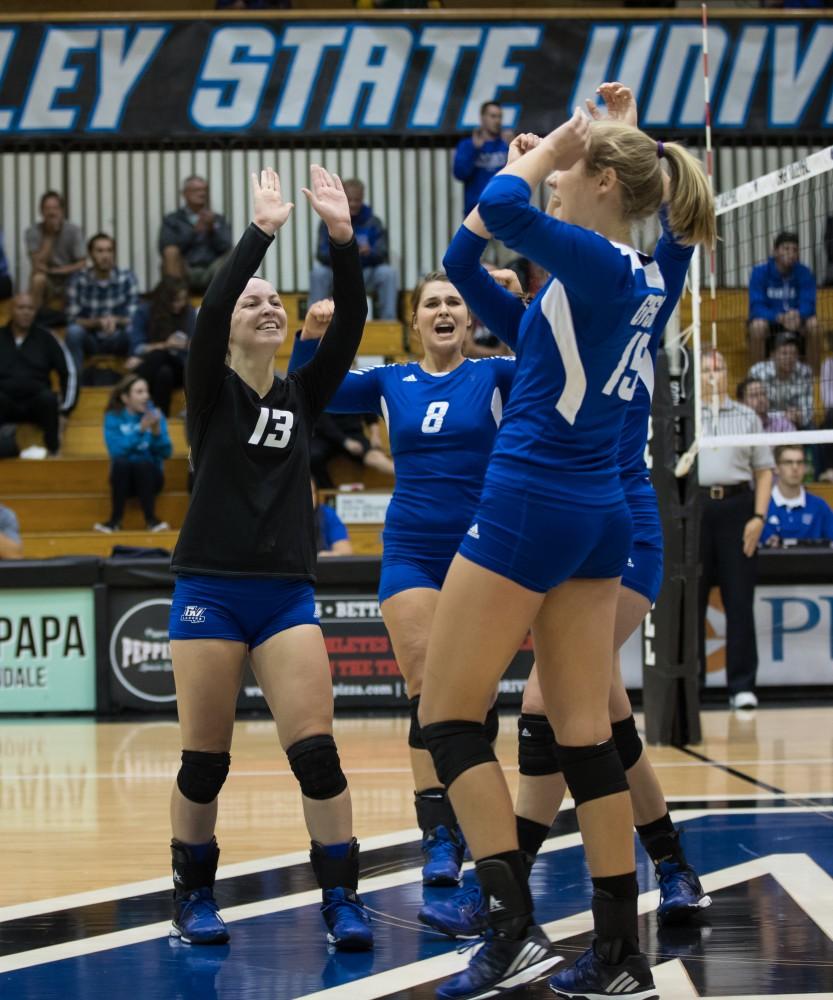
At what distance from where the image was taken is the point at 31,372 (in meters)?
12.1

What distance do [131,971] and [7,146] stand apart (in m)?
11.6

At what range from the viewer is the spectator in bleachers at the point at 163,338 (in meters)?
12.3

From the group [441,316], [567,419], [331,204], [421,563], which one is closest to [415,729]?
[421,563]

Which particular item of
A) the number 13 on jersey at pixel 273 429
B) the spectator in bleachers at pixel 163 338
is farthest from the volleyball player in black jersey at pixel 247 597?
the spectator in bleachers at pixel 163 338

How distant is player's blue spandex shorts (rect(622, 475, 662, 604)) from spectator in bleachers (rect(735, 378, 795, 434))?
188 inches

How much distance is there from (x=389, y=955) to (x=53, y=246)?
35.1 ft

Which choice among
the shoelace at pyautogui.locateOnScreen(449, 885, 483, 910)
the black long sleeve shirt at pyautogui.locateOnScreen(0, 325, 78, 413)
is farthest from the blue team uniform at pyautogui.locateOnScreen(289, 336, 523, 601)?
the black long sleeve shirt at pyautogui.locateOnScreen(0, 325, 78, 413)

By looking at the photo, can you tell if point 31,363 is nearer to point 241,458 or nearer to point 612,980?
point 241,458

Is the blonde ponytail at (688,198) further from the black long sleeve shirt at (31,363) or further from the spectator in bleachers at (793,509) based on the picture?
the black long sleeve shirt at (31,363)

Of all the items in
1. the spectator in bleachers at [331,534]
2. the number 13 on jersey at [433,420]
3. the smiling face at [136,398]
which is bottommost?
the spectator in bleachers at [331,534]

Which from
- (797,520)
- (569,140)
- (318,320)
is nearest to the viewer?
(569,140)

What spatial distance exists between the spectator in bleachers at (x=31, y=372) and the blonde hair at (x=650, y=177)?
31.3 ft

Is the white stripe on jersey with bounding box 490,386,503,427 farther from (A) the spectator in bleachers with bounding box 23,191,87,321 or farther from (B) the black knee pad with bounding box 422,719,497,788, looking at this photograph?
(A) the spectator in bleachers with bounding box 23,191,87,321

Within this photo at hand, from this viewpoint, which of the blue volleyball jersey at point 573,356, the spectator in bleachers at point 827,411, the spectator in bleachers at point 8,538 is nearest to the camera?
the blue volleyball jersey at point 573,356
